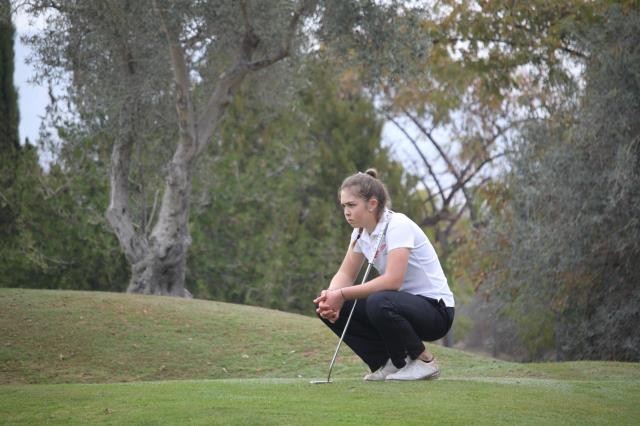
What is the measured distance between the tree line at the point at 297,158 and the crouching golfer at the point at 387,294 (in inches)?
→ 319

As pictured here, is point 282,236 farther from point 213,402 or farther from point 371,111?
point 213,402

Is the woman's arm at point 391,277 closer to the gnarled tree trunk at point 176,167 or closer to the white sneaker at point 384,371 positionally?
the white sneaker at point 384,371

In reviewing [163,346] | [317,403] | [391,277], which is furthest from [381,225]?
[163,346]

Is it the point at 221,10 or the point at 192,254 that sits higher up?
the point at 221,10

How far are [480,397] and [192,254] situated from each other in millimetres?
15905

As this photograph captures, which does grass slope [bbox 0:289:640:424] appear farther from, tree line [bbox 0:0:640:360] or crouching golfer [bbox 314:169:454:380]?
tree line [bbox 0:0:640:360]

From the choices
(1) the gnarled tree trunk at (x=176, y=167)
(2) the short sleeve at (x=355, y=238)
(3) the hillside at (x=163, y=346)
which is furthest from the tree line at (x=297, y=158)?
(2) the short sleeve at (x=355, y=238)

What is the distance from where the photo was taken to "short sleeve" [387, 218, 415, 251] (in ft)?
22.7

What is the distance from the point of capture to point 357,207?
7074 millimetres

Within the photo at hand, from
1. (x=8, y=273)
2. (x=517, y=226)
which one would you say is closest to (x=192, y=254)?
(x=8, y=273)

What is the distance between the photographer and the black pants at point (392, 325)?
696 cm

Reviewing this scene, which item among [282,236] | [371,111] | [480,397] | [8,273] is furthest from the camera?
[371,111]

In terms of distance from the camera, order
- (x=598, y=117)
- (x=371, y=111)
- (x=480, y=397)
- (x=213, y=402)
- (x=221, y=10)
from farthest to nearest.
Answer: (x=371, y=111)
(x=598, y=117)
(x=221, y=10)
(x=480, y=397)
(x=213, y=402)

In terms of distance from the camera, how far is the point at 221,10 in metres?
14.9
